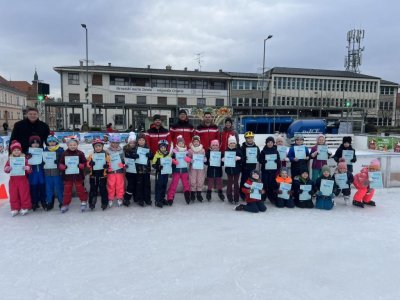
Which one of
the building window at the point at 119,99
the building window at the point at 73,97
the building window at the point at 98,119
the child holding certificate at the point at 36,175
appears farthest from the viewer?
the building window at the point at 119,99

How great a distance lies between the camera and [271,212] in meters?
4.95

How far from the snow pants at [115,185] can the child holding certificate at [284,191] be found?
268cm

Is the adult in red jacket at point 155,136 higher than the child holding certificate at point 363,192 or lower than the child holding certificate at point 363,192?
higher

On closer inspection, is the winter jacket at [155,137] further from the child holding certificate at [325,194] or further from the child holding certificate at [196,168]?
the child holding certificate at [325,194]

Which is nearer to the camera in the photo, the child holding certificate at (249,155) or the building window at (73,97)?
the child holding certificate at (249,155)

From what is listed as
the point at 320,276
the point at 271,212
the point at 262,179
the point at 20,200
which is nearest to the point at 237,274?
the point at 320,276

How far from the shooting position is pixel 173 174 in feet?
17.7

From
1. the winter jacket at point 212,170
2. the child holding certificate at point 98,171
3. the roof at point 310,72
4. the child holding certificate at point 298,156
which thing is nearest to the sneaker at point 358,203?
the child holding certificate at point 298,156

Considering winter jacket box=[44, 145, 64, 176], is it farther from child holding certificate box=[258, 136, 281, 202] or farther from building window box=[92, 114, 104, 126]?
building window box=[92, 114, 104, 126]

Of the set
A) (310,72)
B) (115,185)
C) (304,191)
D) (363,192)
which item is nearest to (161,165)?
(115,185)

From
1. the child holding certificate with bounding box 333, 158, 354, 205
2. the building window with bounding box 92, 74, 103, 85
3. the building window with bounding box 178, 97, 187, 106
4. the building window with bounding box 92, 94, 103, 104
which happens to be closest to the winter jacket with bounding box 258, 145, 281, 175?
the child holding certificate with bounding box 333, 158, 354, 205

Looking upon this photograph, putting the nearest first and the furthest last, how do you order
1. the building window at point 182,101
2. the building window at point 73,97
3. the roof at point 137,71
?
1. the roof at point 137,71
2. the building window at point 73,97
3. the building window at point 182,101

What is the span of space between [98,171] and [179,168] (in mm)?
1357

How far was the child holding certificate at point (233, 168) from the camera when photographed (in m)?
5.37
